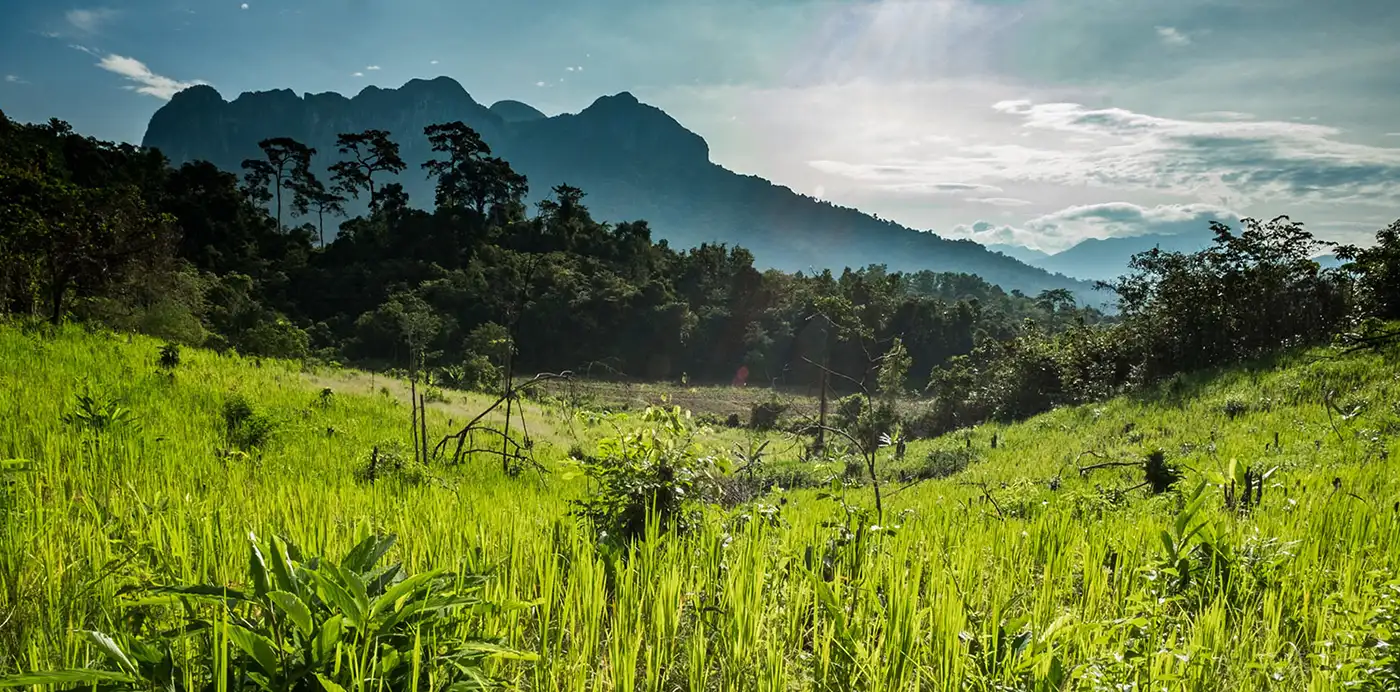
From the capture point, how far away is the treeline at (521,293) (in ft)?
55.6

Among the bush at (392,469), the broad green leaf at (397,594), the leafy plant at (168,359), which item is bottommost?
the bush at (392,469)

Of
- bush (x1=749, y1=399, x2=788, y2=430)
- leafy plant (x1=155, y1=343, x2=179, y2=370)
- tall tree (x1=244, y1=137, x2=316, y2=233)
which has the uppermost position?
tall tree (x1=244, y1=137, x2=316, y2=233)

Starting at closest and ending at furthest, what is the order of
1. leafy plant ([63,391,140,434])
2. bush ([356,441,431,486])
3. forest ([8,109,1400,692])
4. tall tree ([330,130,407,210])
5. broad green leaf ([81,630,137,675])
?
broad green leaf ([81,630,137,675]) → forest ([8,109,1400,692]) → leafy plant ([63,391,140,434]) → bush ([356,441,431,486]) → tall tree ([330,130,407,210])

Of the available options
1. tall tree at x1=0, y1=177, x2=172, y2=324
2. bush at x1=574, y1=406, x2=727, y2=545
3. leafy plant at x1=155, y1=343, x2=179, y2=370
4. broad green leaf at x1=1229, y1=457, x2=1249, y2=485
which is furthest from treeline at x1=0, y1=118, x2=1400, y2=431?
leafy plant at x1=155, y1=343, x2=179, y2=370

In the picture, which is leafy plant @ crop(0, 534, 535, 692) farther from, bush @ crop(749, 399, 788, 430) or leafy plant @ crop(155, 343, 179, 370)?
bush @ crop(749, 399, 788, 430)

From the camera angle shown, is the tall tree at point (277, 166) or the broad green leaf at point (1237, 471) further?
the tall tree at point (277, 166)

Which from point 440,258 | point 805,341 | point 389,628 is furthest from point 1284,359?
point 440,258

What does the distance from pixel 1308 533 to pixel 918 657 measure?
2800mm

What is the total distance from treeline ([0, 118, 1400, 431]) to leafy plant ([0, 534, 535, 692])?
11.2 ft

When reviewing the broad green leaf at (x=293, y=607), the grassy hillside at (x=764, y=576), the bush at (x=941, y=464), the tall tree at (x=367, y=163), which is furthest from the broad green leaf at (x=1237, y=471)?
the tall tree at (x=367, y=163)

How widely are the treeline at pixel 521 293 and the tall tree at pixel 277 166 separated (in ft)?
0.91

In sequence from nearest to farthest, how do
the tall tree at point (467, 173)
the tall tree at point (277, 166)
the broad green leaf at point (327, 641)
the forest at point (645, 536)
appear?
the broad green leaf at point (327, 641) → the forest at point (645, 536) → the tall tree at point (467, 173) → the tall tree at point (277, 166)

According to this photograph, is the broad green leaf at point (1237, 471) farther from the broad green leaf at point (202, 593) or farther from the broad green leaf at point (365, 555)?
the broad green leaf at point (202, 593)

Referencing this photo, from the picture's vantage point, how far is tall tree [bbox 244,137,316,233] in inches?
2776
